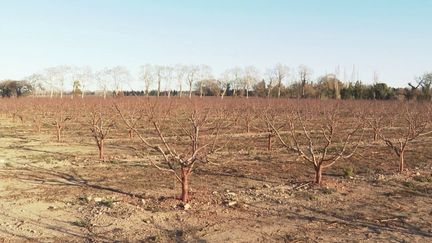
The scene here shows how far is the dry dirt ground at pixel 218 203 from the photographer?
6.31 m

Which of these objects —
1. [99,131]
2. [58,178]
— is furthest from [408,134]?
[99,131]

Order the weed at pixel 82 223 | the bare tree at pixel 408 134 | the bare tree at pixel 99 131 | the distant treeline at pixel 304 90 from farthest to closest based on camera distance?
the distant treeline at pixel 304 90 → the bare tree at pixel 99 131 → the bare tree at pixel 408 134 → the weed at pixel 82 223

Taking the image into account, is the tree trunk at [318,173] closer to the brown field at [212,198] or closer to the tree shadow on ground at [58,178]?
the brown field at [212,198]

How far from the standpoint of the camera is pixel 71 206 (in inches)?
302

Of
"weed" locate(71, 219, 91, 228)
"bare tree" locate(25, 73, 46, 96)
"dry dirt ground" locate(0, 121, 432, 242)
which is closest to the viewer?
"dry dirt ground" locate(0, 121, 432, 242)

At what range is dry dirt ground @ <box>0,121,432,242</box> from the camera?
6309mm

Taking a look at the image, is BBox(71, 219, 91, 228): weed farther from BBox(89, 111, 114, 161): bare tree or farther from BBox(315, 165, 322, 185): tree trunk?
BBox(89, 111, 114, 161): bare tree

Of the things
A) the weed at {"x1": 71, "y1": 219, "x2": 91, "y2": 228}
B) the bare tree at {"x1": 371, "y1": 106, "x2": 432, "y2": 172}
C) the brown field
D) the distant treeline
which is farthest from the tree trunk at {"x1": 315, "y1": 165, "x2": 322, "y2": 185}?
the distant treeline

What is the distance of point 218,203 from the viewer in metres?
7.84

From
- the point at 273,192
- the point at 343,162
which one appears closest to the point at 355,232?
the point at 273,192

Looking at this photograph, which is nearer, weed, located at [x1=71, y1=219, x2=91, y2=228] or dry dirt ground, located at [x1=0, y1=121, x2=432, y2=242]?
dry dirt ground, located at [x1=0, y1=121, x2=432, y2=242]

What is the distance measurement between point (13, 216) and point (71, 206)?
3.22 feet

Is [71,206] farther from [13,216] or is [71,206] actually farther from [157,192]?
[157,192]

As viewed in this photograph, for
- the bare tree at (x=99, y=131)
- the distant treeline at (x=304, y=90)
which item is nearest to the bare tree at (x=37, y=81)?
the distant treeline at (x=304, y=90)
